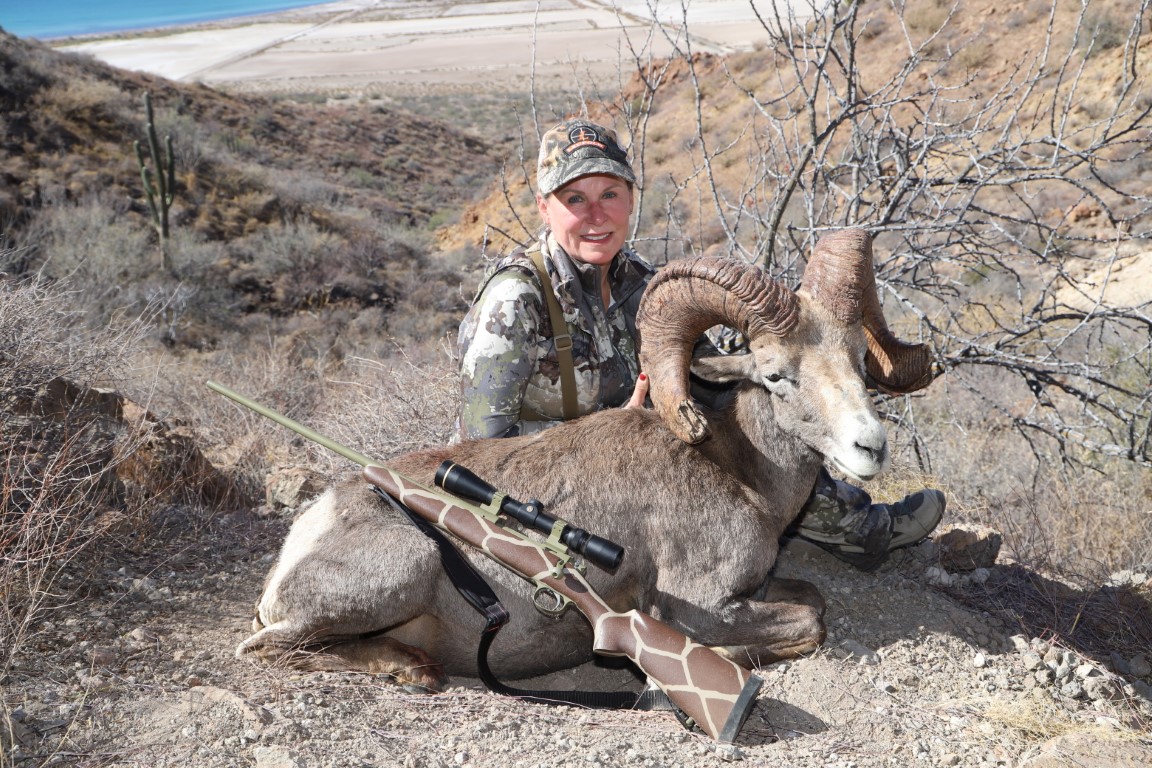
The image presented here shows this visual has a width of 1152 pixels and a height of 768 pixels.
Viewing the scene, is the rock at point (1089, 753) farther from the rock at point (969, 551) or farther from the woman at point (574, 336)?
the rock at point (969, 551)

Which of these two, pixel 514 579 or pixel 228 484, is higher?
pixel 514 579

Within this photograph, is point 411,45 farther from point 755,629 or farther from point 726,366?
point 755,629

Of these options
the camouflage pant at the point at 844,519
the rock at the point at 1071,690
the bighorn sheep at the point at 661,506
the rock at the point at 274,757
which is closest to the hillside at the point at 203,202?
the bighorn sheep at the point at 661,506

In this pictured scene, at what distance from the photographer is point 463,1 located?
128m

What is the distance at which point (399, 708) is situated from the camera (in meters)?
3.93

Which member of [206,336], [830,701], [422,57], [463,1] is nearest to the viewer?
[830,701]

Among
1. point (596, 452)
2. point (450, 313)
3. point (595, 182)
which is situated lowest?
point (450, 313)

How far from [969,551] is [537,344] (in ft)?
9.85

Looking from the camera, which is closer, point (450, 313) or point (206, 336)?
point (206, 336)

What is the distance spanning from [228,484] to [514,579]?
10.7 ft

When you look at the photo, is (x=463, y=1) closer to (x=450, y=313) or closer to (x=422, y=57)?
(x=422, y=57)

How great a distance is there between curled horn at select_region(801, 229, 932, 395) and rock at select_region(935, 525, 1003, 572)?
4.60ft

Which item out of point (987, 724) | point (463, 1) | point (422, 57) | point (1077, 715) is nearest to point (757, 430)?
point (987, 724)

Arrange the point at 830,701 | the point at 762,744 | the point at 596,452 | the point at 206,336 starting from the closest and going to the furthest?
the point at 762,744
the point at 830,701
the point at 596,452
the point at 206,336
